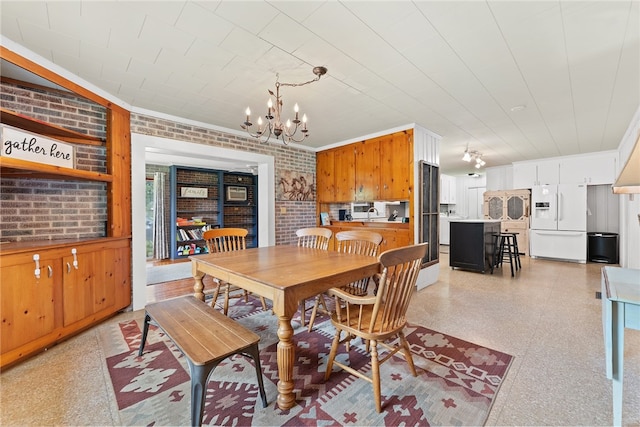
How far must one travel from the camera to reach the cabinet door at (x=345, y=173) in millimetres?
4754

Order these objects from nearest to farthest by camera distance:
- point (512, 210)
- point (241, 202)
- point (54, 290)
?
point (54, 290) < point (512, 210) < point (241, 202)

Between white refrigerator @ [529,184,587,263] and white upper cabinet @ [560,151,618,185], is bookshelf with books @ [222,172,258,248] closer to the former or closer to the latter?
white refrigerator @ [529,184,587,263]

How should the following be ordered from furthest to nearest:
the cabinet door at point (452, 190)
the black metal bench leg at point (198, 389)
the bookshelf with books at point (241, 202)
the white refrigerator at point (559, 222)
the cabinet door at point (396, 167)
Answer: the cabinet door at point (452, 190) < the bookshelf with books at point (241, 202) < the white refrigerator at point (559, 222) < the cabinet door at point (396, 167) < the black metal bench leg at point (198, 389)

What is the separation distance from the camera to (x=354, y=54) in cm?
218

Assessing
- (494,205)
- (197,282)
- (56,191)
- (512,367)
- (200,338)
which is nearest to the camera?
(200,338)

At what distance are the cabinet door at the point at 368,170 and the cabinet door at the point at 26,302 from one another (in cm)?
379

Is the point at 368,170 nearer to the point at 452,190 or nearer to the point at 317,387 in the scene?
the point at 317,387

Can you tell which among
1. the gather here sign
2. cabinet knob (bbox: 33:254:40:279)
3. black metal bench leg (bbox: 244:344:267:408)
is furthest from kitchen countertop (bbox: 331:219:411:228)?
cabinet knob (bbox: 33:254:40:279)

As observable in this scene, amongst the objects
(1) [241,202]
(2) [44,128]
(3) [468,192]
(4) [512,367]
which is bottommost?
(4) [512,367]

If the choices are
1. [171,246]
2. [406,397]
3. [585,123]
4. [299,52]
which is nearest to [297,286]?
[406,397]

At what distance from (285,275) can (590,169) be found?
7559 millimetres

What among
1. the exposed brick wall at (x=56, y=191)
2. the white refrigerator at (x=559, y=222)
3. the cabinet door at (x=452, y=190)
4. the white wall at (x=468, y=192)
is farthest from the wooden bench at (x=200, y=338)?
the white wall at (x=468, y=192)

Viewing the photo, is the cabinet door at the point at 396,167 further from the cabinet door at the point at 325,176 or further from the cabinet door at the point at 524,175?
the cabinet door at the point at 524,175

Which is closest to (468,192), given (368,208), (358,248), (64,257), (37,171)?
(368,208)
